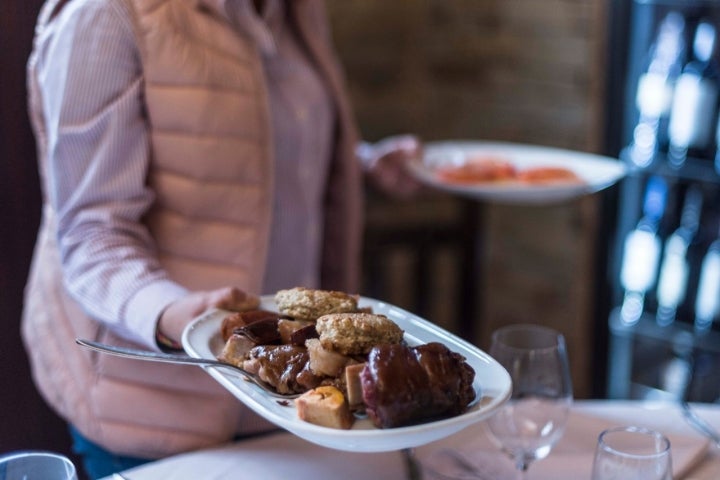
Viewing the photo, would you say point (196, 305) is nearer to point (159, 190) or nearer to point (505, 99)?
point (159, 190)

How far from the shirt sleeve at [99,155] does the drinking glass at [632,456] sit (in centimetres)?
55

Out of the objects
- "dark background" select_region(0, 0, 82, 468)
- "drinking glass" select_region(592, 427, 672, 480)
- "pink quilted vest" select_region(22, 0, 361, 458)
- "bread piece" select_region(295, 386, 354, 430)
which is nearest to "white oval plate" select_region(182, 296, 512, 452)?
"bread piece" select_region(295, 386, 354, 430)

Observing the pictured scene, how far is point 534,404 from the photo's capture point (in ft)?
3.32

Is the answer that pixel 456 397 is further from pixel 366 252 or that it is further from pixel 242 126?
pixel 366 252

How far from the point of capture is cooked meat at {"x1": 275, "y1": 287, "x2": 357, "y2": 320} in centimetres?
89

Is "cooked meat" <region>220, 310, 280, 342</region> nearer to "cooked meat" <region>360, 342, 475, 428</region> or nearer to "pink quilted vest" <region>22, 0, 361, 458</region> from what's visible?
"cooked meat" <region>360, 342, 475, 428</region>

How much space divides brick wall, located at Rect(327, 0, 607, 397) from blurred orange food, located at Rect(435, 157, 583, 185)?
76 centimetres

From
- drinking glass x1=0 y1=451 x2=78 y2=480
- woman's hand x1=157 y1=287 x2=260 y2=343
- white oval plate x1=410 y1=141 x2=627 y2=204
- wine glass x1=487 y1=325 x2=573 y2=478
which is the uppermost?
woman's hand x1=157 y1=287 x2=260 y2=343

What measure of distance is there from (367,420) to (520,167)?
1.25 meters

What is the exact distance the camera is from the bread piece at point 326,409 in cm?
74

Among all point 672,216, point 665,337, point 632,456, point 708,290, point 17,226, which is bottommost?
point 665,337

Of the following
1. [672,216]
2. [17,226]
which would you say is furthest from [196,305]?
[672,216]

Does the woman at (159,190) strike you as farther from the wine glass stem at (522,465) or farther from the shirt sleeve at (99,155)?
the wine glass stem at (522,465)

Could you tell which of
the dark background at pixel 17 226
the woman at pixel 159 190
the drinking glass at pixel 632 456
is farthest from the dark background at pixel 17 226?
the drinking glass at pixel 632 456
